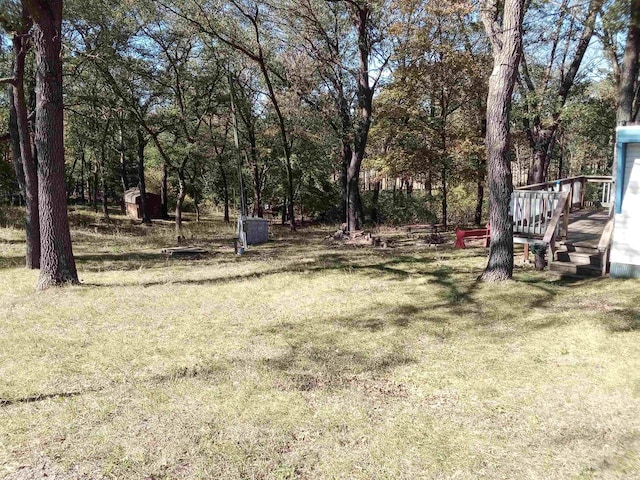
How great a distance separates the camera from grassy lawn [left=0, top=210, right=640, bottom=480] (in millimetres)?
3148

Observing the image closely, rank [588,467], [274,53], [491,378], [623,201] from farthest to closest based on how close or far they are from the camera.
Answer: [274,53] → [623,201] → [491,378] → [588,467]

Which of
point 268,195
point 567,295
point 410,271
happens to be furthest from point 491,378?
point 268,195

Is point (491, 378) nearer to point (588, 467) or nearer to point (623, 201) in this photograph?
point (588, 467)

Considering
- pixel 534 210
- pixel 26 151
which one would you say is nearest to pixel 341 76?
pixel 534 210

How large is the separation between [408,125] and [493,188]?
9207 mm

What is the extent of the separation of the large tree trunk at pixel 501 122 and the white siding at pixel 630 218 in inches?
70.8

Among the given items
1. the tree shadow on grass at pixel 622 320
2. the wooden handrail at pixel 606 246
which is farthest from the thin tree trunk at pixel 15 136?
the wooden handrail at pixel 606 246

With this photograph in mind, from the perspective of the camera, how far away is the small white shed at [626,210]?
7438 millimetres

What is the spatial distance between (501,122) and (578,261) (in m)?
3.19

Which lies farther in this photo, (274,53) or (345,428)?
(274,53)

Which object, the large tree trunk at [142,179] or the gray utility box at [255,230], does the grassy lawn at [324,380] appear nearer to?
the gray utility box at [255,230]

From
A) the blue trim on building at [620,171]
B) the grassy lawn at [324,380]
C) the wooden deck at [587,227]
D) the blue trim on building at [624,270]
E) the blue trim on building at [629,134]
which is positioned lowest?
the grassy lawn at [324,380]

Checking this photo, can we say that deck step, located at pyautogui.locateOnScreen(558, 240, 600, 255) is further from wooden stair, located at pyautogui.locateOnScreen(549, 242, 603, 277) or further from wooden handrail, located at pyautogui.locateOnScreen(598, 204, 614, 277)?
wooden handrail, located at pyautogui.locateOnScreen(598, 204, 614, 277)

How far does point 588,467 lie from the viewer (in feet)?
9.83
